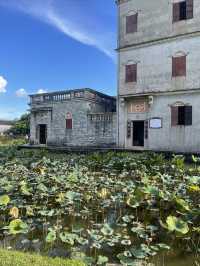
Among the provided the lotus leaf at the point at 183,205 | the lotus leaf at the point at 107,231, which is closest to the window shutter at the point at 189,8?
the lotus leaf at the point at 183,205

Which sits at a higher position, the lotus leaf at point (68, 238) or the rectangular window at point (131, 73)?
the rectangular window at point (131, 73)

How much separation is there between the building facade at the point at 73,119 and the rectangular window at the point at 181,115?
416 centimetres

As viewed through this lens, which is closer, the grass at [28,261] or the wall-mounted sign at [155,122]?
the grass at [28,261]

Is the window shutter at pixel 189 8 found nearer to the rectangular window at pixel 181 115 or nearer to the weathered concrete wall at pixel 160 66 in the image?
the weathered concrete wall at pixel 160 66

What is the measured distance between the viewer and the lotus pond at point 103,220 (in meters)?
4.84

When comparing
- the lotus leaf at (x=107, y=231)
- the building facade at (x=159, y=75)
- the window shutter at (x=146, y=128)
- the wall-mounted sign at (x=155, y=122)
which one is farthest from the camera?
the window shutter at (x=146, y=128)

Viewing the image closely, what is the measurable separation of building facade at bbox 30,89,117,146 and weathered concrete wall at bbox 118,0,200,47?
484 cm

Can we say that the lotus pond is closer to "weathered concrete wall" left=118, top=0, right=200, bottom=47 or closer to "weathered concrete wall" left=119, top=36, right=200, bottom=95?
"weathered concrete wall" left=119, top=36, right=200, bottom=95

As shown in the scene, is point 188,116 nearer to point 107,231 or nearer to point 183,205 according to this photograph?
point 183,205

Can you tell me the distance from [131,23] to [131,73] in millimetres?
3315

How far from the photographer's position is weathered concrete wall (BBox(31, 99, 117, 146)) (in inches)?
886

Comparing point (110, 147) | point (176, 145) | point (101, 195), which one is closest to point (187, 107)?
point (176, 145)

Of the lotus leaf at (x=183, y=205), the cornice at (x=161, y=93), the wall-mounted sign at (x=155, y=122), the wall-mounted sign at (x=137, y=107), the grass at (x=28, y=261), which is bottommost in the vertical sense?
the grass at (x=28, y=261)

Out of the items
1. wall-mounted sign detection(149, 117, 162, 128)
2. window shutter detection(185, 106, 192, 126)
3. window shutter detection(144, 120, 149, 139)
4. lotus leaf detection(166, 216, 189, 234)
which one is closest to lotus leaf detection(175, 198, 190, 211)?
lotus leaf detection(166, 216, 189, 234)
